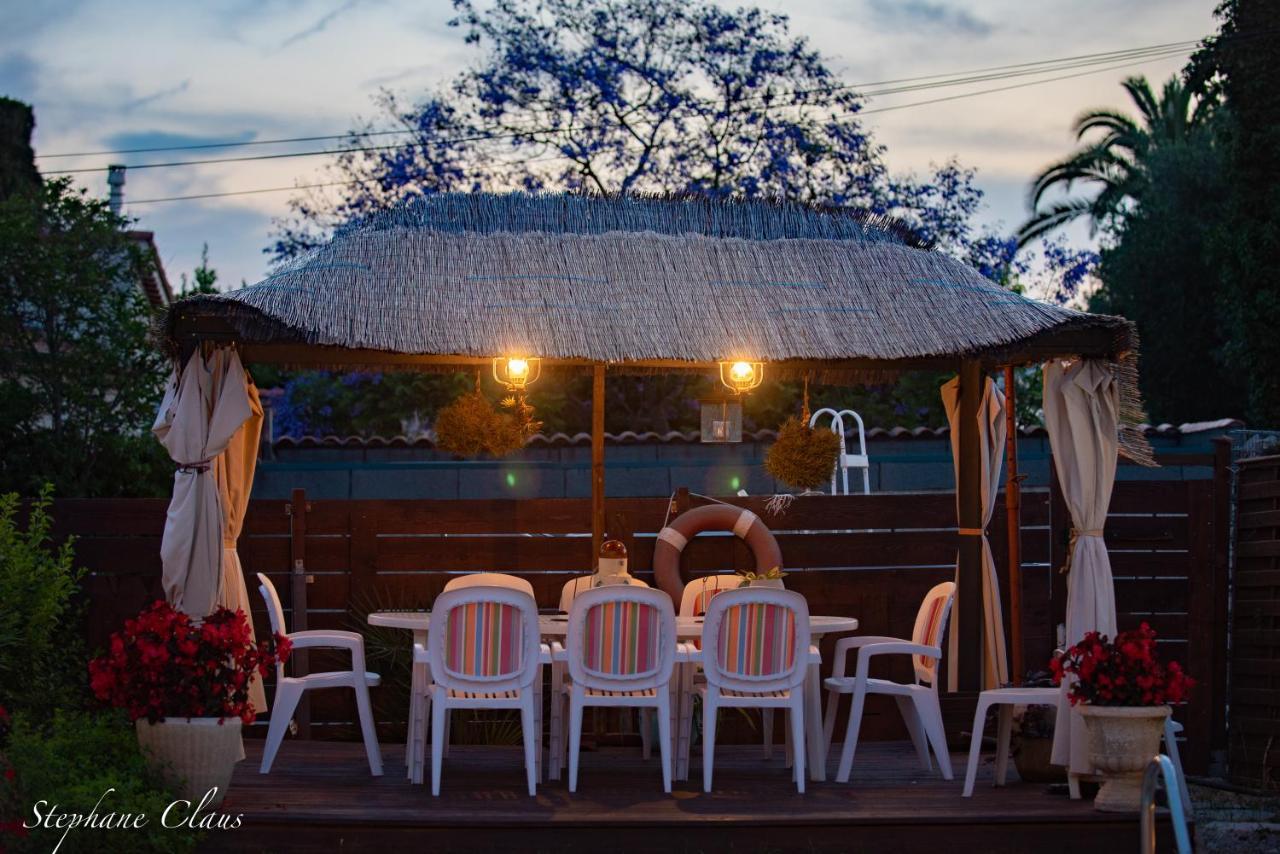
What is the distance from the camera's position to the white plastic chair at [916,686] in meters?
6.54

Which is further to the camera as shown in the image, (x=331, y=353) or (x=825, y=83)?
(x=825, y=83)

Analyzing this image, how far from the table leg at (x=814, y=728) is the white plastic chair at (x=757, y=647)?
0.38 metres

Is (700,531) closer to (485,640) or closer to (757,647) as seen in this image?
(757,647)

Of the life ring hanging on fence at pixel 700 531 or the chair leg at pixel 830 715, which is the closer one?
the chair leg at pixel 830 715

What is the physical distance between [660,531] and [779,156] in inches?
372

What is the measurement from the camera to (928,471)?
11.9 m

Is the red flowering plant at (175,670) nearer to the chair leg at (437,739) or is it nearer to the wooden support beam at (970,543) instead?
the chair leg at (437,739)

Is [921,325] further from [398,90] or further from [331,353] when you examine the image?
[398,90]

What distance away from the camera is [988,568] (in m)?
7.47

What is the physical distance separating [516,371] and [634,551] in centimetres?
131

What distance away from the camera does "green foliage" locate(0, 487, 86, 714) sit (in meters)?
6.88

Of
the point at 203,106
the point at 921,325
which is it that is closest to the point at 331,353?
the point at 921,325

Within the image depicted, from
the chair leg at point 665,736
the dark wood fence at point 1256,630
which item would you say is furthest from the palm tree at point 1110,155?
the chair leg at point 665,736

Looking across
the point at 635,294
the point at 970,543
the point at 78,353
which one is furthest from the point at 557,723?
the point at 78,353
